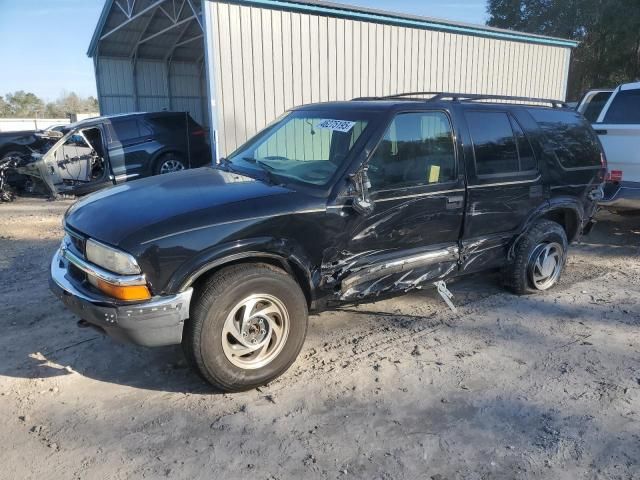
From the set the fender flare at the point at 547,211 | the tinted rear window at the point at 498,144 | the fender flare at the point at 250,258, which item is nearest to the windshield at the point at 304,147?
the fender flare at the point at 250,258

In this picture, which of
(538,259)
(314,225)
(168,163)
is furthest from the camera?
(168,163)

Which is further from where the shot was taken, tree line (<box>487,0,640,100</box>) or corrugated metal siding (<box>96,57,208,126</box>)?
tree line (<box>487,0,640,100</box>)

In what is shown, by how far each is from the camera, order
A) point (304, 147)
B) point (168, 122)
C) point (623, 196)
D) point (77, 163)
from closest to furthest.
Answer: point (304, 147) → point (623, 196) → point (77, 163) → point (168, 122)

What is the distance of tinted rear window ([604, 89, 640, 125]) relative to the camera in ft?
23.1

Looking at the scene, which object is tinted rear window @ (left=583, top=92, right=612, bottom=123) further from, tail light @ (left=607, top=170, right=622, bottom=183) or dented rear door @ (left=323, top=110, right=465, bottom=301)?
dented rear door @ (left=323, top=110, right=465, bottom=301)

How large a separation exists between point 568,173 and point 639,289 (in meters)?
1.53

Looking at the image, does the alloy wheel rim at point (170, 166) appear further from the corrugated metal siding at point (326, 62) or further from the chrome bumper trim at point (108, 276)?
the chrome bumper trim at point (108, 276)

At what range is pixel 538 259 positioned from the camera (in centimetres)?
494

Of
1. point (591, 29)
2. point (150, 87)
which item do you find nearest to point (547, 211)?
point (150, 87)

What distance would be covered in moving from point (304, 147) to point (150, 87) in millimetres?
16128

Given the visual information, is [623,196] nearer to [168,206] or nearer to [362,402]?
[362,402]

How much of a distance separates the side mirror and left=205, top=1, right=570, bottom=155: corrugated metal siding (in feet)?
20.0

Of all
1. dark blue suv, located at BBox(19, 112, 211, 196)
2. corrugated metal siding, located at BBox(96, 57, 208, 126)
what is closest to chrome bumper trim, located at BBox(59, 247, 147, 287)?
dark blue suv, located at BBox(19, 112, 211, 196)

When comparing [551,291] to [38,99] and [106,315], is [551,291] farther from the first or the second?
[38,99]
